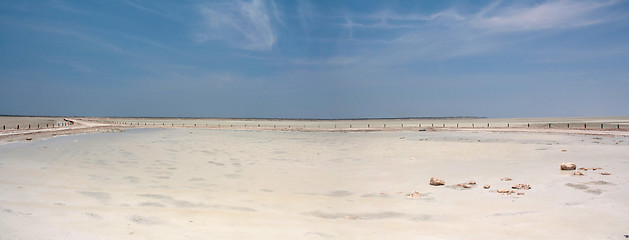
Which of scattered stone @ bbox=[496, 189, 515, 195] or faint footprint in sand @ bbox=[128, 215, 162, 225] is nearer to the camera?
faint footprint in sand @ bbox=[128, 215, 162, 225]

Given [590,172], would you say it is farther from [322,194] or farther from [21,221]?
[21,221]

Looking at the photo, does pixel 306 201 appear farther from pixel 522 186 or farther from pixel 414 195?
pixel 522 186

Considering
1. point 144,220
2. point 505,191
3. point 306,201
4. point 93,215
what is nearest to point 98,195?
point 93,215

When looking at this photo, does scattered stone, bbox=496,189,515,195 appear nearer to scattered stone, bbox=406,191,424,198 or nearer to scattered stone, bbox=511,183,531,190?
scattered stone, bbox=511,183,531,190

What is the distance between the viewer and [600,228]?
5027mm

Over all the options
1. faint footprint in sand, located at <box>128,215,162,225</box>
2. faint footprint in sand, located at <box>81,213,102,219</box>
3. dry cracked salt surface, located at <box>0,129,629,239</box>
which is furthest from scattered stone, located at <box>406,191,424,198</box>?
faint footprint in sand, located at <box>81,213,102,219</box>

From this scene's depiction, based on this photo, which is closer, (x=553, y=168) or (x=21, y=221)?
(x=21, y=221)

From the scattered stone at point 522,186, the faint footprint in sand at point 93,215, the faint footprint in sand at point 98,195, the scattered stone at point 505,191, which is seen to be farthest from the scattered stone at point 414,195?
the faint footprint in sand at point 98,195

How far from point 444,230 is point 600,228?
1.85 metres

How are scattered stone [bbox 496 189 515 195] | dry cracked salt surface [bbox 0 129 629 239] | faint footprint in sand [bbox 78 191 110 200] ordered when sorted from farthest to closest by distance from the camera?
1. scattered stone [bbox 496 189 515 195]
2. faint footprint in sand [bbox 78 191 110 200]
3. dry cracked salt surface [bbox 0 129 629 239]

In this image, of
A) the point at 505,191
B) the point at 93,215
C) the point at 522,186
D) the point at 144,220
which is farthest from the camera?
the point at 522,186

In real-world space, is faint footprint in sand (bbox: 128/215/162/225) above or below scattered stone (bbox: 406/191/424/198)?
above

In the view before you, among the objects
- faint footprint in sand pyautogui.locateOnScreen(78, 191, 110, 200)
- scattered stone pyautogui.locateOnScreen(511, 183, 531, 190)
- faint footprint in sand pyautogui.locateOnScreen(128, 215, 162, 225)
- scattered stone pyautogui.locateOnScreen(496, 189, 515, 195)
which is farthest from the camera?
scattered stone pyautogui.locateOnScreen(511, 183, 531, 190)

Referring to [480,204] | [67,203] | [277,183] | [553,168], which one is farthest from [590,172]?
[67,203]
